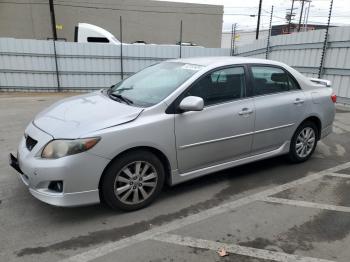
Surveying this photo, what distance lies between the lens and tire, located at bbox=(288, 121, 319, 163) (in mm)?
4895

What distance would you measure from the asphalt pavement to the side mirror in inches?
43.2

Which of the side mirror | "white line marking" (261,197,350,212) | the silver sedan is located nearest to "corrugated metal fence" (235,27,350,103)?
the silver sedan

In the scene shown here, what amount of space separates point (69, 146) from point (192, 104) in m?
1.33

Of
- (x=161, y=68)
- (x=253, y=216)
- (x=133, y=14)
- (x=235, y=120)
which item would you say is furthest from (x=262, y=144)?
(x=133, y=14)

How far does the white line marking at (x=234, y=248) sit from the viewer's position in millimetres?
2869

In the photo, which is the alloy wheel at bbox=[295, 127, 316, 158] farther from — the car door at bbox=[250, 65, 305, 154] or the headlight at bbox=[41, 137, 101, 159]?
the headlight at bbox=[41, 137, 101, 159]

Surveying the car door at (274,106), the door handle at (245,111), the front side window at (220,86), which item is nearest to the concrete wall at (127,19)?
the car door at (274,106)

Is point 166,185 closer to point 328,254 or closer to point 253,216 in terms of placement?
point 253,216

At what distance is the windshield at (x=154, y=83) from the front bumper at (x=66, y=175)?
94 centimetres

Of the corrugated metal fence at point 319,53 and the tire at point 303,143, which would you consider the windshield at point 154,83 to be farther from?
the corrugated metal fence at point 319,53

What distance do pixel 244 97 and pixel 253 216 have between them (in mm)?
1513

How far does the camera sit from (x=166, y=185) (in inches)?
165

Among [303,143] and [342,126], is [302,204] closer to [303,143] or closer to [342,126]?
[303,143]

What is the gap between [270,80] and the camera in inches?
180
